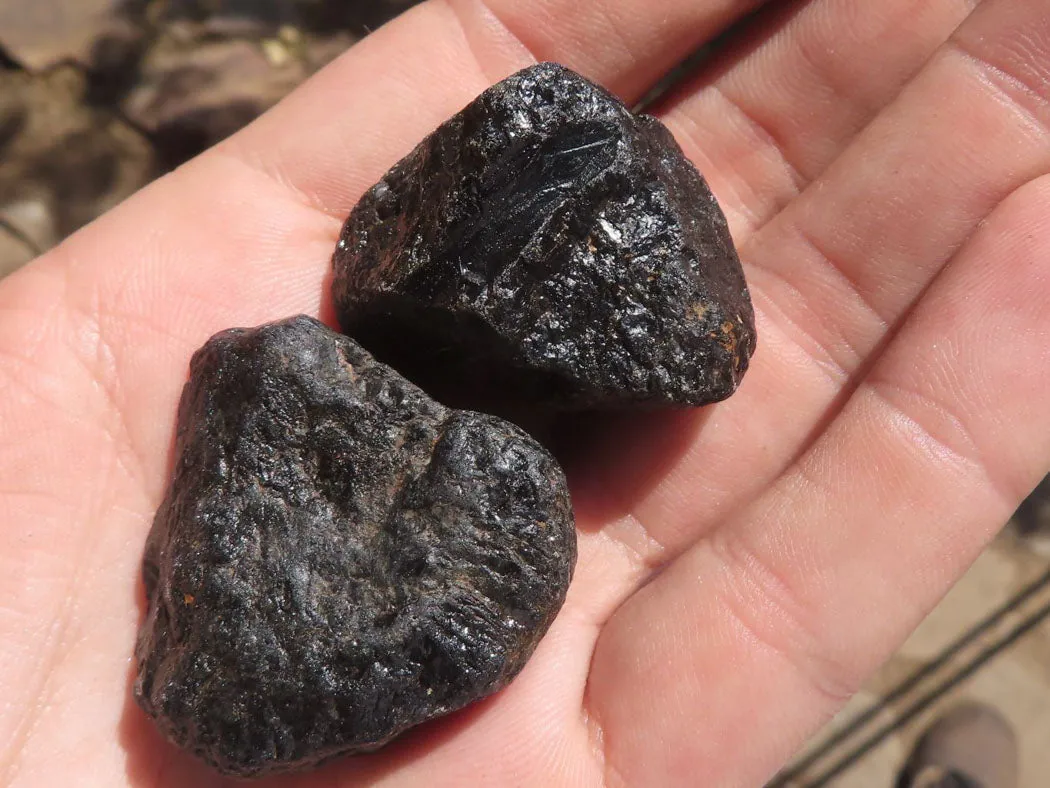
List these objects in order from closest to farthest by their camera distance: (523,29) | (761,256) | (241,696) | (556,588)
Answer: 1. (241,696)
2. (556,588)
3. (761,256)
4. (523,29)

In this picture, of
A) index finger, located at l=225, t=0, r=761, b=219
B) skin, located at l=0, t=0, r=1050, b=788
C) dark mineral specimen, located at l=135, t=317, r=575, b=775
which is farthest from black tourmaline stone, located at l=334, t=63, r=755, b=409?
index finger, located at l=225, t=0, r=761, b=219

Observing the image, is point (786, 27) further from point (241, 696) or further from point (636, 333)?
point (241, 696)

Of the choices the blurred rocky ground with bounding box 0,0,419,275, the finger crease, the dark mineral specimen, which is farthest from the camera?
the blurred rocky ground with bounding box 0,0,419,275

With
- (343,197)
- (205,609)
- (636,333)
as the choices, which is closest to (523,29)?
(343,197)

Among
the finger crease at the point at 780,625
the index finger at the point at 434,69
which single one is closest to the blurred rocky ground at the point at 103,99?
the index finger at the point at 434,69

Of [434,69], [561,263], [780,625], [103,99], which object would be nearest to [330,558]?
[561,263]

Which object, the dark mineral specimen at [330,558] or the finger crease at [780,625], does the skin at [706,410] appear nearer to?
the finger crease at [780,625]

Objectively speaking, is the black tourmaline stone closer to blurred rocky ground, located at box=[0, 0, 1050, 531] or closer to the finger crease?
the finger crease
